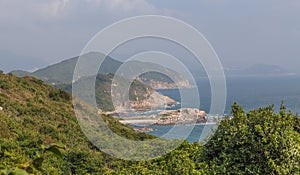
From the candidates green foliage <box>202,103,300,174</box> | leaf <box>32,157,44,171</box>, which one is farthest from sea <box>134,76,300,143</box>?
leaf <box>32,157,44,171</box>

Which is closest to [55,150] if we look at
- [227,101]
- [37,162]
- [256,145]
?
[37,162]

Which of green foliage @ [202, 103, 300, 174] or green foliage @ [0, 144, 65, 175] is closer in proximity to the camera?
green foliage @ [0, 144, 65, 175]

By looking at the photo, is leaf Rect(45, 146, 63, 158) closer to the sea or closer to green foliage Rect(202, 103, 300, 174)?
green foliage Rect(202, 103, 300, 174)

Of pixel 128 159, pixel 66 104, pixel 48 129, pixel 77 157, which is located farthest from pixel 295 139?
pixel 66 104

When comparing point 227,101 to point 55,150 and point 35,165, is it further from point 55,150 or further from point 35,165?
point 55,150

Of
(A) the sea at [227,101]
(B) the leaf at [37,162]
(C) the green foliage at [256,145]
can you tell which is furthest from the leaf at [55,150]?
(A) the sea at [227,101]

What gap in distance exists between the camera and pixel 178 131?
7566mm

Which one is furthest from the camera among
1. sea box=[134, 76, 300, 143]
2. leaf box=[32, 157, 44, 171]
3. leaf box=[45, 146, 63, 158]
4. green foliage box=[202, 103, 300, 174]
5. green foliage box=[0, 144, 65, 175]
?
sea box=[134, 76, 300, 143]

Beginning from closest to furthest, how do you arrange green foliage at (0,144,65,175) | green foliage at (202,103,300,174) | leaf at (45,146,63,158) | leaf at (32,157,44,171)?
1. green foliage at (0,144,65,175)
2. leaf at (45,146,63,158)
3. leaf at (32,157,44,171)
4. green foliage at (202,103,300,174)

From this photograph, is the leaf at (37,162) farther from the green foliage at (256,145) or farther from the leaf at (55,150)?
the green foliage at (256,145)

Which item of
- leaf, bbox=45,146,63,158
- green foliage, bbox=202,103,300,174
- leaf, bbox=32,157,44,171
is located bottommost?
green foliage, bbox=202,103,300,174

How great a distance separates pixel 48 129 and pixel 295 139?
21.9 meters

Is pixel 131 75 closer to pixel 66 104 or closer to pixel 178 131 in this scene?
pixel 178 131

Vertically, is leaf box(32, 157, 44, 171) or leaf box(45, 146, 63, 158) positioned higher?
leaf box(45, 146, 63, 158)
